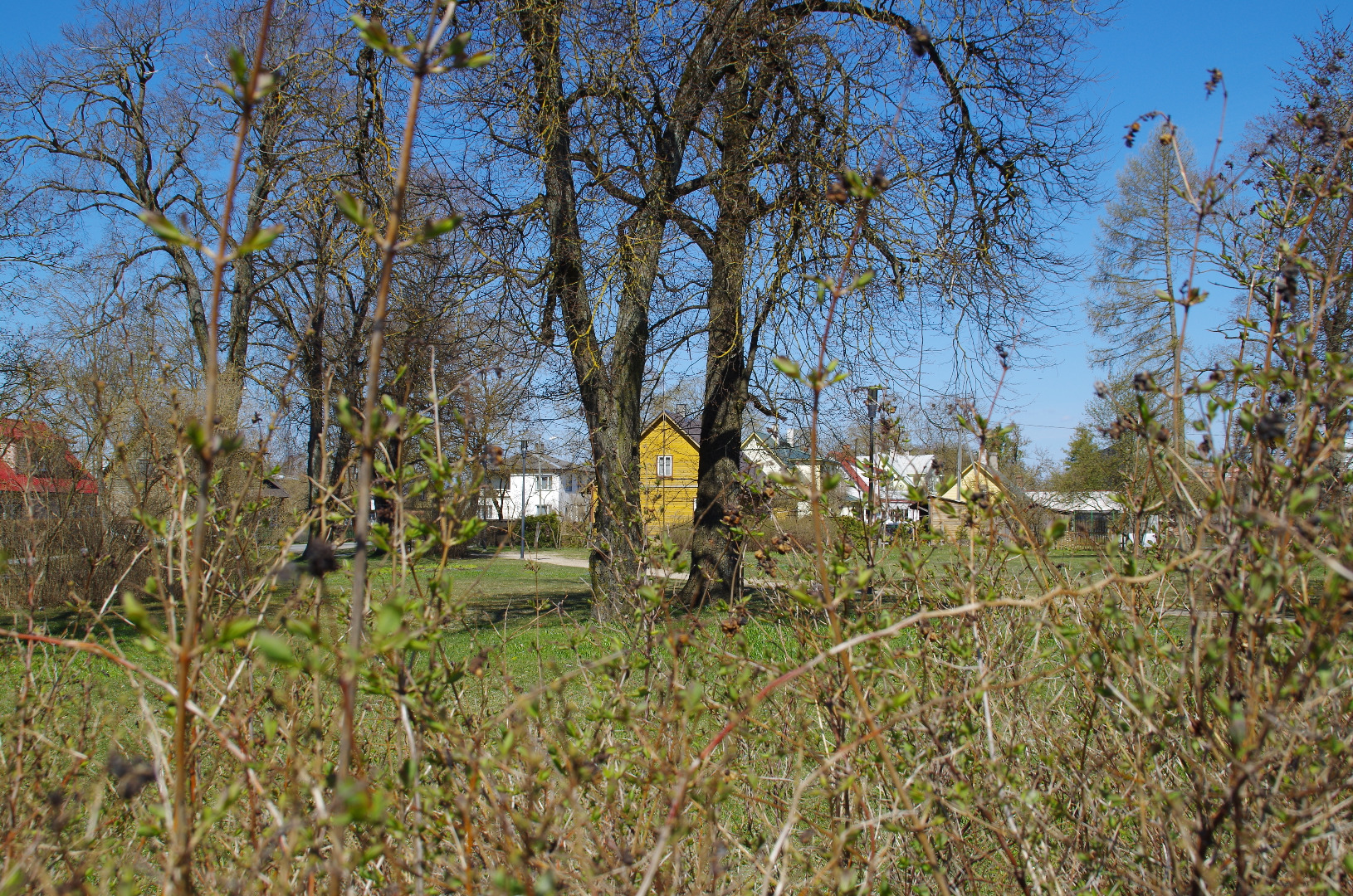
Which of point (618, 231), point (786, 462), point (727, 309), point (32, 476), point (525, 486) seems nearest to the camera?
point (786, 462)

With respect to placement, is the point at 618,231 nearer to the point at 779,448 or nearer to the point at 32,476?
the point at 779,448

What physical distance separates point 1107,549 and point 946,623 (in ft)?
1.52

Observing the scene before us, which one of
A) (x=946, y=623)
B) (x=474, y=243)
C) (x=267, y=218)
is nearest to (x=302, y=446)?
(x=267, y=218)

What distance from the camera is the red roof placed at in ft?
10.7

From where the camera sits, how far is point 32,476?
10.6 feet

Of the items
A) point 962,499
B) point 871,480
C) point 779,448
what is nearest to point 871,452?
point 871,480

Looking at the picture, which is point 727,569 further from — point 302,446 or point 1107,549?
point 302,446

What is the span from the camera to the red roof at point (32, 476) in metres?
3.27

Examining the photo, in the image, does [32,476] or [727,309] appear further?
[727,309]

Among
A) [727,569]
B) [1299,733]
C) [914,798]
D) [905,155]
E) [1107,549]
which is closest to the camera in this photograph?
[1299,733]

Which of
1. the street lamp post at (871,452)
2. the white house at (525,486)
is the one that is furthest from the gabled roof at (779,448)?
the white house at (525,486)

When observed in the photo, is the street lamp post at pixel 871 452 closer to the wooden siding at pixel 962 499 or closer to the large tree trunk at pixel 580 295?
the wooden siding at pixel 962 499

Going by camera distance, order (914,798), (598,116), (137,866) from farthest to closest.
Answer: (598,116)
(914,798)
(137,866)

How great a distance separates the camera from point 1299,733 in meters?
1.24
